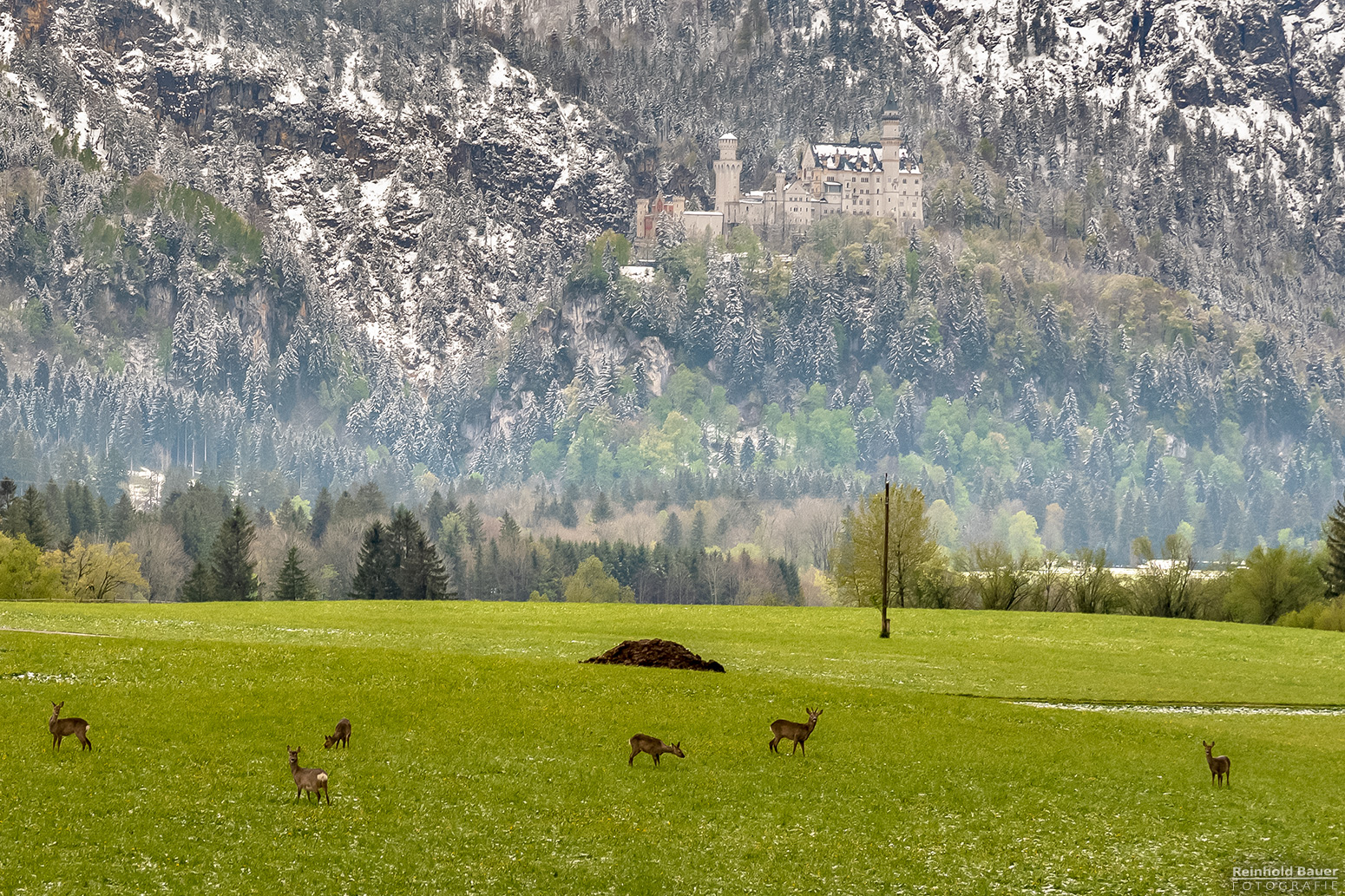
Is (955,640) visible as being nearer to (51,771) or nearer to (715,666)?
(715,666)

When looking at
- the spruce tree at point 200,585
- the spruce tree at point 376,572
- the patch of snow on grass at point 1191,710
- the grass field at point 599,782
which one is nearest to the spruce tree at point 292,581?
the spruce tree at point 376,572

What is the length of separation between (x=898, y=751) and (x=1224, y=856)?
8.94m

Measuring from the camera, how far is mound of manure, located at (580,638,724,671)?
4338 cm

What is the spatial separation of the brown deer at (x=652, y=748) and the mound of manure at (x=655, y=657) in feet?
45.1

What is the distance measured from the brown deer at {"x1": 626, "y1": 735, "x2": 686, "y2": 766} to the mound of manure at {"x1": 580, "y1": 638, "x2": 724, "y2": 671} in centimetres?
1376

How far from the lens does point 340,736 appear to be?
94.2ft

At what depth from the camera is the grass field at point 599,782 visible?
2244cm

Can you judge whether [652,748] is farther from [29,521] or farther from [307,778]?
[29,521]

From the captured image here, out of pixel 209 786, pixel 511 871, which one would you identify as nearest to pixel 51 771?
pixel 209 786

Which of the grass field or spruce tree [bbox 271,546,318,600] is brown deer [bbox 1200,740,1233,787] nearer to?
the grass field

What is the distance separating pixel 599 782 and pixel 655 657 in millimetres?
16406

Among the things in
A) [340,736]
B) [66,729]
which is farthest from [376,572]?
[66,729]

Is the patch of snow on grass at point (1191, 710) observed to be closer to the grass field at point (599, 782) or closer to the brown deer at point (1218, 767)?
the grass field at point (599, 782)

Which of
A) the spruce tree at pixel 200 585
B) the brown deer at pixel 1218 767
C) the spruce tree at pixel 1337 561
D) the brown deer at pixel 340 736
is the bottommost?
the spruce tree at pixel 200 585
